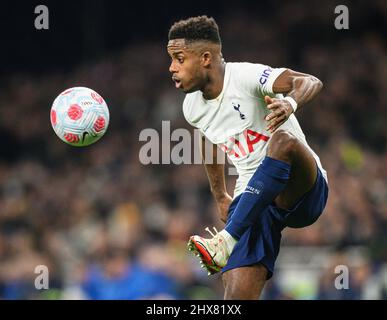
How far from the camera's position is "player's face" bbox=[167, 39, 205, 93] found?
17.5ft

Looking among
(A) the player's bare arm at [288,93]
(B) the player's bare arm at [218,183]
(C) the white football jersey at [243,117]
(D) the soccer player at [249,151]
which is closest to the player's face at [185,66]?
(D) the soccer player at [249,151]

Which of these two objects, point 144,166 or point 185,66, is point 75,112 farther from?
point 144,166

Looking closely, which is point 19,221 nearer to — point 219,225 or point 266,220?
point 219,225

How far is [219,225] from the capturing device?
33.4 feet

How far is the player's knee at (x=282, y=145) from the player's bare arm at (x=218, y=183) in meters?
0.94

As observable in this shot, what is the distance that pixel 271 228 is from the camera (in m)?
5.42

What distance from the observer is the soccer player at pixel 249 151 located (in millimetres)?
5070

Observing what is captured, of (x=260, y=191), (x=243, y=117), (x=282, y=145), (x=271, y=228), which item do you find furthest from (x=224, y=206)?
(x=282, y=145)

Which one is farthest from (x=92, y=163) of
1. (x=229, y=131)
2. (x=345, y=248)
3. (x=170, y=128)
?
(x=229, y=131)

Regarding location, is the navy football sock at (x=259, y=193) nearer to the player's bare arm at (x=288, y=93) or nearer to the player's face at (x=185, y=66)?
the player's bare arm at (x=288, y=93)

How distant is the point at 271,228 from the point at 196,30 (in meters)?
1.33

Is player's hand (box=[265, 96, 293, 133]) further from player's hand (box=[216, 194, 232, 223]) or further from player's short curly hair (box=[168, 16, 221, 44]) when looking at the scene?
player's hand (box=[216, 194, 232, 223])

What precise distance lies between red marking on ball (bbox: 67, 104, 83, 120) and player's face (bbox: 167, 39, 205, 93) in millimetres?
769

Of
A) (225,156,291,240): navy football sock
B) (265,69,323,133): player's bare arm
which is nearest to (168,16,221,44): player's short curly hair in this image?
(265,69,323,133): player's bare arm
